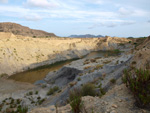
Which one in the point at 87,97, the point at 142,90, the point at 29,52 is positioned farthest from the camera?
the point at 29,52

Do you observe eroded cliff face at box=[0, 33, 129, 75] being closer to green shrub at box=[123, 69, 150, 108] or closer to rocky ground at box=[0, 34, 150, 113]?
rocky ground at box=[0, 34, 150, 113]

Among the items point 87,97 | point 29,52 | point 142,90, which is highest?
point 142,90

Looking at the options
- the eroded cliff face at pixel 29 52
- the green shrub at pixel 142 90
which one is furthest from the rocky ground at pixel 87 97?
the eroded cliff face at pixel 29 52

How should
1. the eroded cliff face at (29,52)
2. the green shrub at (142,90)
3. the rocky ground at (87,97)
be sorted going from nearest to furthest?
the green shrub at (142,90) → the rocky ground at (87,97) → the eroded cliff face at (29,52)

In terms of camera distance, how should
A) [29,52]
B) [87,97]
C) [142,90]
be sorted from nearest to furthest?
[142,90] < [87,97] < [29,52]

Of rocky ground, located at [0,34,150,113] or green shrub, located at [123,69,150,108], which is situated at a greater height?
green shrub, located at [123,69,150,108]

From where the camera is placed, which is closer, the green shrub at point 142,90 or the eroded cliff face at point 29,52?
the green shrub at point 142,90

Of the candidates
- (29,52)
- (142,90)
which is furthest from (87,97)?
(29,52)

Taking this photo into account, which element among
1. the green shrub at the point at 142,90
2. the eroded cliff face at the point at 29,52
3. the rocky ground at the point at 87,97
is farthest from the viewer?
the eroded cliff face at the point at 29,52

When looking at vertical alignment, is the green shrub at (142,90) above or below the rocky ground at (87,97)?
above

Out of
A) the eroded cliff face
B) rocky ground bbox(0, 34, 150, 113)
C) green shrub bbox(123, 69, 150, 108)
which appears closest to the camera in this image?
green shrub bbox(123, 69, 150, 108)

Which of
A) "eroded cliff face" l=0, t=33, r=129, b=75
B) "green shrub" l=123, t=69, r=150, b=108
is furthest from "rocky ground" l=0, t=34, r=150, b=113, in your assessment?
"eroded cliff face" l=0, t=33, r=129, b=75

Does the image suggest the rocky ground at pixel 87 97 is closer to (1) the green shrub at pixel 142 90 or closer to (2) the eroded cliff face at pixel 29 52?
(1) the green shrub at pixel 142 90

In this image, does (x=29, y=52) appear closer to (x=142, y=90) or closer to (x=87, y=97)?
(x=87, y=97)
